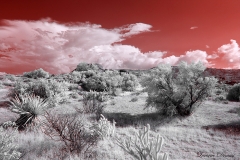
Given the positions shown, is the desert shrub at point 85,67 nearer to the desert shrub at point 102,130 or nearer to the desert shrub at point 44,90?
the desert shrub at point 44,90

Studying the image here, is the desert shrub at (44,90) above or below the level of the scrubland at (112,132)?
above

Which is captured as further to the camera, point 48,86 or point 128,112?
point 48,86

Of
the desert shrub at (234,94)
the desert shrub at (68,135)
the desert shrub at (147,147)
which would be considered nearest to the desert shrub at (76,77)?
the desert shrub at (234,94)

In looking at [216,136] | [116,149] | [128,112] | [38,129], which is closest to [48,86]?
[128,112]

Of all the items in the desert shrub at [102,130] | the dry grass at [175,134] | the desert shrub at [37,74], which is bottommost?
the dry grass at [175,134]

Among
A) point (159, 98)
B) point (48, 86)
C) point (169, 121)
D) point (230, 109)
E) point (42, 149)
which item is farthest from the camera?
point (48, 86)

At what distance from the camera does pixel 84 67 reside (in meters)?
50.8

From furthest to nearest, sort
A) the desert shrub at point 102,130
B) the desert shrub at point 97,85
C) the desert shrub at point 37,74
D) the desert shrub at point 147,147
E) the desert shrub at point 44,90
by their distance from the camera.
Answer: the desert shrub at point 37,74 < the desert shrub at point 97,85 < the desert shrub at point 44,90 < the desert shrub at point 102,130 < the desert shrub at point 147,147

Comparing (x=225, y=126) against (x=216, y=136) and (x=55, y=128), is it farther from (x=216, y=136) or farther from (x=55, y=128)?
(x=55, y=128)

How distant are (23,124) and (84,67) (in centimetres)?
4086

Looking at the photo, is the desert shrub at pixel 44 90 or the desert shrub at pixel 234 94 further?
the desert shrub at pixel 234 94

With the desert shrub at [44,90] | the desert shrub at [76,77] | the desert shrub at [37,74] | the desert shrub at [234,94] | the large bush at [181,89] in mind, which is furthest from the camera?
the desert shrub at [37,74]

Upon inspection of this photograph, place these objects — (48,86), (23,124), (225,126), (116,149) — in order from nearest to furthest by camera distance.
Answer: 1. (116,149)
2. (23,124)
3. (225,126)
4. (48,86)

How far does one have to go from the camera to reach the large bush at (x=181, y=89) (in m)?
14.6
